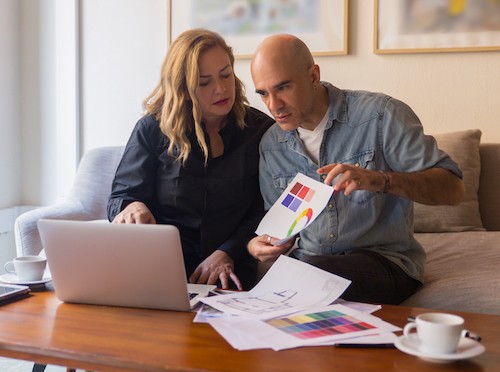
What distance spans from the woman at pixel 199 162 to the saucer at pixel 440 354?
0.96 meters

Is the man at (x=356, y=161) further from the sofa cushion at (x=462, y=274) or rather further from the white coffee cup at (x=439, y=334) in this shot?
the white coffee cup at (x=439, y=334)

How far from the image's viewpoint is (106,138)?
347cm

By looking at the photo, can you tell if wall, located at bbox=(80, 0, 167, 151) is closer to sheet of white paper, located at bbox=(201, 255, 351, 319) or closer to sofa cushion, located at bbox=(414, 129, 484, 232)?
sofa cushion, located at bbox=(414, 129, 484, 232)

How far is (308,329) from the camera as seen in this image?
1350mm

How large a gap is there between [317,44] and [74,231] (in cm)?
179

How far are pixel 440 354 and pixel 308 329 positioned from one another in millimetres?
278

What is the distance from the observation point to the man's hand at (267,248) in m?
1.75

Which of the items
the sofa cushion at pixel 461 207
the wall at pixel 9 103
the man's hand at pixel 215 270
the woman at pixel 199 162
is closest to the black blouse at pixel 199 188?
the woman at pixel 199 162

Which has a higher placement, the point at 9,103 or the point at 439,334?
the point at 9,103

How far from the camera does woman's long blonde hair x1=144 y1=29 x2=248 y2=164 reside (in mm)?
2182

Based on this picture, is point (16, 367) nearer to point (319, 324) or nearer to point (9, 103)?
point (9, 103)

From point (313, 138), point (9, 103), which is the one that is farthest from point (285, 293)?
point (9, 103)

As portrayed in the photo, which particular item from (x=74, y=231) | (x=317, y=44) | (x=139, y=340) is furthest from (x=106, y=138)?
(x=139, y=340)

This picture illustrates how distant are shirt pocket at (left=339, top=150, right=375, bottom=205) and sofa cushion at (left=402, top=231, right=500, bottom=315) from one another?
313mm
